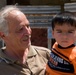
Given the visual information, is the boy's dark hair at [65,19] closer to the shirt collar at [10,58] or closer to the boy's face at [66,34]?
the boy's face at [66,34]

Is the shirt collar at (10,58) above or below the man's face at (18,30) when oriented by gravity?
below

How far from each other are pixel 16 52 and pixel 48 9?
3.03 m

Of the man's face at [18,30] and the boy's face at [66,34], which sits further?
the man's face at [18,30]

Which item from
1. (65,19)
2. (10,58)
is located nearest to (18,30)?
(10,58)

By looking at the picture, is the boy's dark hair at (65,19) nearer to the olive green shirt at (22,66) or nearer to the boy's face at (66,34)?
the boy's face at (66,34)

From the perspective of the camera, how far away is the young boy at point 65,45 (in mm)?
2912

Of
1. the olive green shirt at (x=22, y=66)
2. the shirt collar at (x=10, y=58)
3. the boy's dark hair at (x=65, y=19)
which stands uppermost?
the boy's dark hair at (x=65, y=19)

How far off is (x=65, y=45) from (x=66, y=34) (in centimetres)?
9

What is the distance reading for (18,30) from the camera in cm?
326

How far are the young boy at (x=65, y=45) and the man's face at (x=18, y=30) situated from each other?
0.32 metres

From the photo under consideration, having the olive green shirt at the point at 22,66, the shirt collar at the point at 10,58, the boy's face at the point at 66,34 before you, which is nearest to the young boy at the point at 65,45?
the boy's face at the point at 66,34

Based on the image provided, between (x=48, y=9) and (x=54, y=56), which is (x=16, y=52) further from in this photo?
(x=48, y=9)

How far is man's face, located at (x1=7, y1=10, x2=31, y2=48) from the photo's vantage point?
3211 millimetres

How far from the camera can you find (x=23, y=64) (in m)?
3.26
